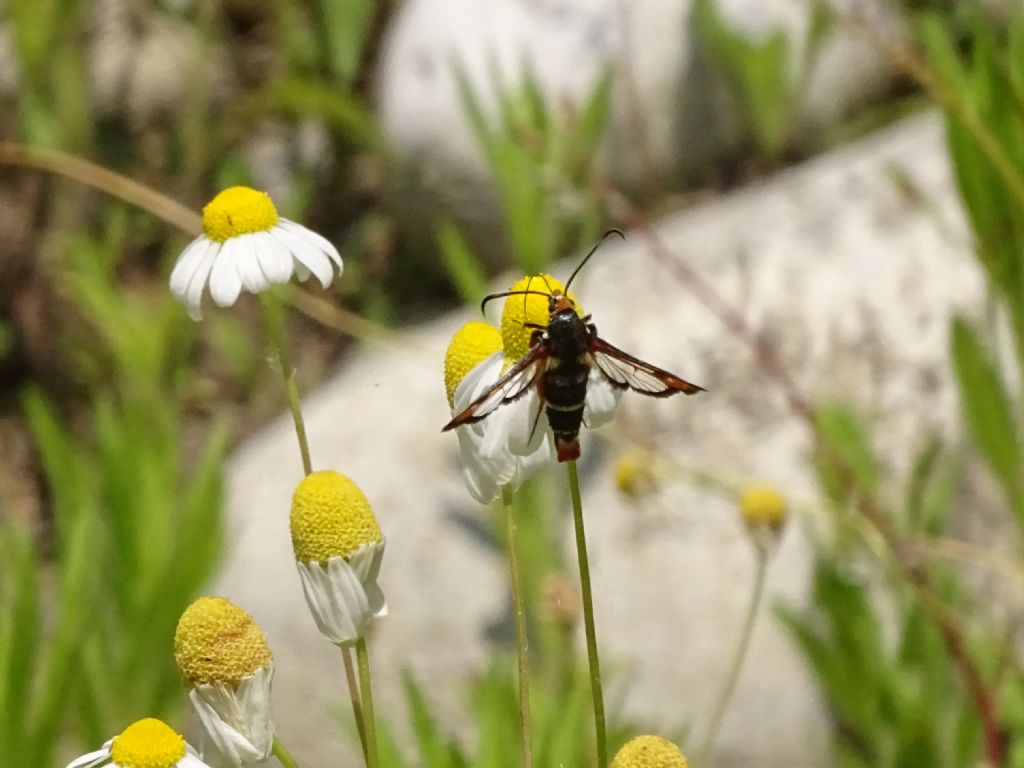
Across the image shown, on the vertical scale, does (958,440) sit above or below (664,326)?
below

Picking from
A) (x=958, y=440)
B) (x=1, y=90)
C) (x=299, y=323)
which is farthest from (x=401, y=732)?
(x=1, y=90)

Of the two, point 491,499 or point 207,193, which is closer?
point 491,499

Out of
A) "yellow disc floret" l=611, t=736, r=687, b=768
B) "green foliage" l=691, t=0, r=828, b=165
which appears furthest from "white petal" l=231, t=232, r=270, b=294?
"green foliage" l=691, t=0, r=828, b=165

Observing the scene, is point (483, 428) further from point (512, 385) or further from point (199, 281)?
point (199, 281)

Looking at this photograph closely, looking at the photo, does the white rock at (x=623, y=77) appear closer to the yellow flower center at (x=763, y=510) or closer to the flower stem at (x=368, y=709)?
the yellow flower center at (x=763, y=510)

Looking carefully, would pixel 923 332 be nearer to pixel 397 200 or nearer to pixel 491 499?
pixel 397 200

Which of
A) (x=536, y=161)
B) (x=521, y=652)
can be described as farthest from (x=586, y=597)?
(x=536, y=161)

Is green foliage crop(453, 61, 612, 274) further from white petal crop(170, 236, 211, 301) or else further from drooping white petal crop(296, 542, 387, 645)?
drooping white petal crop(296, 542, 387, 645)
